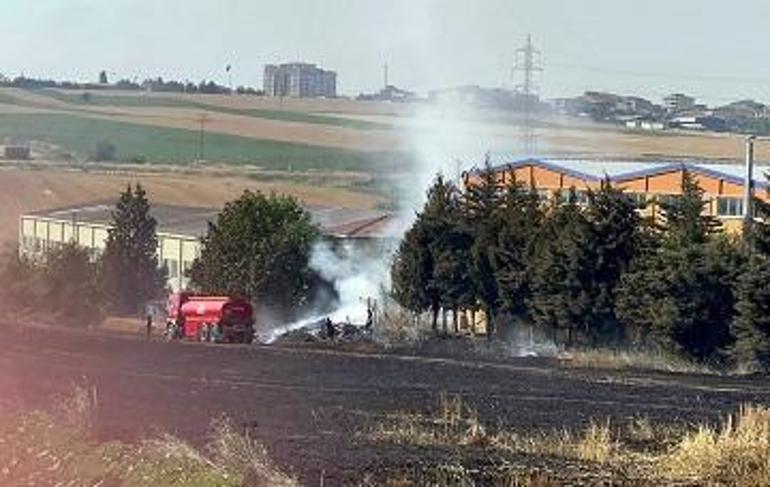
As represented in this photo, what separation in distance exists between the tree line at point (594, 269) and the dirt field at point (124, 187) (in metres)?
36.6

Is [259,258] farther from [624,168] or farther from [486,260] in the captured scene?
[624,168]

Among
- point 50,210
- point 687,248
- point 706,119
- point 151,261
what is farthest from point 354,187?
point 687,248

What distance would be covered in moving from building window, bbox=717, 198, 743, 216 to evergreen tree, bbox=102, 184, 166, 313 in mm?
21719

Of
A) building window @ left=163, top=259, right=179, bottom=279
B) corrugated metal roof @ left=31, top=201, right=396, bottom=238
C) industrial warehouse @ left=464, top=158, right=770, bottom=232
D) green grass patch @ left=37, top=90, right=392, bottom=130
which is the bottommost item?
building window @ left=163, top=259, right=179, bottom=279

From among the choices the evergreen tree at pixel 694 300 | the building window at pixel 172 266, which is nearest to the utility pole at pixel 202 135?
the building window at pixel 172 266

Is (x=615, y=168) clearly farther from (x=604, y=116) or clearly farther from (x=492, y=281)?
(x=604, y=116)

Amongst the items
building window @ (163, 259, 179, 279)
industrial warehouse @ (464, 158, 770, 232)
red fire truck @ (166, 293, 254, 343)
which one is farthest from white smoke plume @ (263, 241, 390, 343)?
building window @ (163, 259, 179, 279)

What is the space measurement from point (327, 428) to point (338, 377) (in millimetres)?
9173

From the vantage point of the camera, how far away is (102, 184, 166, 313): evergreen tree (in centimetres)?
6094

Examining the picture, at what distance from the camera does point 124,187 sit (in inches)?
3568

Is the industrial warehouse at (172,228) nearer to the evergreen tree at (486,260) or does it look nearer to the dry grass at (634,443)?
the evergreen tree at (486,260)

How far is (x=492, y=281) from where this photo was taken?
45750 millimetres

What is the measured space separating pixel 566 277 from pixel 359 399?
1643 cm

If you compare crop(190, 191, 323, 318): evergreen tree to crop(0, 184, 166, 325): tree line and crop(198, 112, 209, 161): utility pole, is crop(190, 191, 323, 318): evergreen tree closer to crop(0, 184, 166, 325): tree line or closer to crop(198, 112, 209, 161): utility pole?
crop(0, 184, 166, 325): tree line
